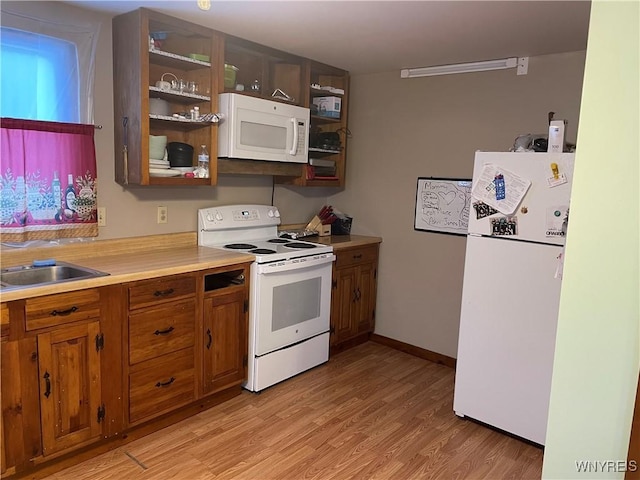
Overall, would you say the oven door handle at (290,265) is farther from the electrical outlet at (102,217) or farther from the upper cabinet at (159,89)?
the electrical outlet at (102,217)

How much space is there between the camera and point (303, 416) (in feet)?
9.37

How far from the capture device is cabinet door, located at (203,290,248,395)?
9.17 ft

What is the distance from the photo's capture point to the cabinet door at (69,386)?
2100 mm

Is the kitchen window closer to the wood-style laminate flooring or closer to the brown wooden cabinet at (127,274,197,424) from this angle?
the brown wooden cabinet at (127,274,197,424)

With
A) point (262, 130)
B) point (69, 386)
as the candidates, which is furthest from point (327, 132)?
point (69, 386)

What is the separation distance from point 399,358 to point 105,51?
9.70ft

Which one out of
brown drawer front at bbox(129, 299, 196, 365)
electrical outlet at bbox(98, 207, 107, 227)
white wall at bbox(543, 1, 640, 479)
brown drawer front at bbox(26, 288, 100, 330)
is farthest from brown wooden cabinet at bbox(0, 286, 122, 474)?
white wall at bbox(543, 1, 640, 479)

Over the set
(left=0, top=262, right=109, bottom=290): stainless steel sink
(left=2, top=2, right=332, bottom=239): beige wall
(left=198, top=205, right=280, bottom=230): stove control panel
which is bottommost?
(left=0, top=262, right=109, bottom=290): stainless steel sink

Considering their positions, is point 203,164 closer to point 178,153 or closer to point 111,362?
point 178,153

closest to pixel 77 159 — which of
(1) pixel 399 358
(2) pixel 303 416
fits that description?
(2) pixel 303 416

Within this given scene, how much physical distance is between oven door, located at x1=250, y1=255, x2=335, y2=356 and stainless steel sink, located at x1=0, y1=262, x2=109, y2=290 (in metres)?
0.98

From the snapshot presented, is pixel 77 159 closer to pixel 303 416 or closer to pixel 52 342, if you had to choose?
pixel 52 342

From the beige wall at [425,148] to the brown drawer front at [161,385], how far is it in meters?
1.93

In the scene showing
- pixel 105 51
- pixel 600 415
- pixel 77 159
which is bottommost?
pixel 600 415
